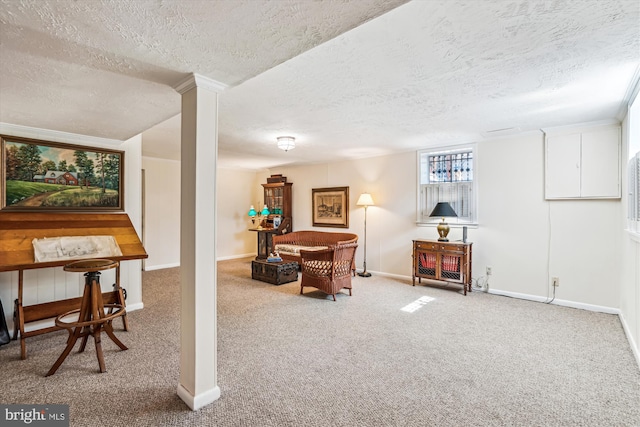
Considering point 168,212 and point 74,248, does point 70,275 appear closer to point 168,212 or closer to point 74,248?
point 74,248

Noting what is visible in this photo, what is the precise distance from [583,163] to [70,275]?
6.59 m

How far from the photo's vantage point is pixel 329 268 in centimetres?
444

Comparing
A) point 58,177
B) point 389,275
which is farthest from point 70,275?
point 389,275

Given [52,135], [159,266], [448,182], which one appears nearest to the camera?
[52,135]

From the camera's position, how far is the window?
198 inches

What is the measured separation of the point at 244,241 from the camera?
8.34 meters

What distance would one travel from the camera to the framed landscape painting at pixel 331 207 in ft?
21.7

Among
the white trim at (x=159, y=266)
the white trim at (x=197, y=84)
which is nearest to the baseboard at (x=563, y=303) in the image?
the white trim at (x=197, y=84)

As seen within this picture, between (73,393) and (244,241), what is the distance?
20.4ft

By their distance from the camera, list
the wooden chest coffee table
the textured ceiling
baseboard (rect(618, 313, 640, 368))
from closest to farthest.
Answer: the textured ceiling, baseboard (rect(618, 313, 640, 368)), the wooden chest coffee table

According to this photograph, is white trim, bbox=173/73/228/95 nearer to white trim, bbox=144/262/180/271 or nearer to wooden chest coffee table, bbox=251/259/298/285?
wooden chest coffee table, bbox=251/259/298/285

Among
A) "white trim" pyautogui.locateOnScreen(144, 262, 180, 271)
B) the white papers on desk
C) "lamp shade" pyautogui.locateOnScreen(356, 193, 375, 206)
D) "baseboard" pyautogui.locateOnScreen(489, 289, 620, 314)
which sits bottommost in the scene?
"baseboard" pyautogui.locateOnScreen(489, 289, 620, 314)

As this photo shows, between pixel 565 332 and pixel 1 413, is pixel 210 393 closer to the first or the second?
pixel 1 413

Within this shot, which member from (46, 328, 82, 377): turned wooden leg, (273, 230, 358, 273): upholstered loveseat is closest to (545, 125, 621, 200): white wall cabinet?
(273, 230, 358, 273): upholstered loveseat
